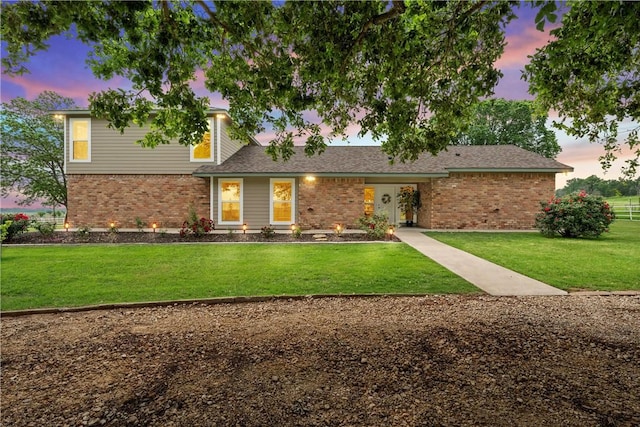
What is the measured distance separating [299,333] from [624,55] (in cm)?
613

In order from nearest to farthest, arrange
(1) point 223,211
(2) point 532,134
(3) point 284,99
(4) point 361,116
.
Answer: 1. (3) point 284,99
2. (4) point 361,116
3. (1) point 223,211
4. (2) point 532,134

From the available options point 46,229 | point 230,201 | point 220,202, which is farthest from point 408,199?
point 46,229

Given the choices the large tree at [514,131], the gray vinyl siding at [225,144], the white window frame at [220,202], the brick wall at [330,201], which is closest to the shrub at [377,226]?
the brick wall at [330,201]

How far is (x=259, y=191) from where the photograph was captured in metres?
14.8

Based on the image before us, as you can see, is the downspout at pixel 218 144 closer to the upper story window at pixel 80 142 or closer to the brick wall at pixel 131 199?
the brick wall at pixel 131 199

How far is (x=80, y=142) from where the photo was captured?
577 inches

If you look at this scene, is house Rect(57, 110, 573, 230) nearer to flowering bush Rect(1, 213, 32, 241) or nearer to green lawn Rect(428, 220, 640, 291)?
flowering bush Rect(1, 213, 32, 241)

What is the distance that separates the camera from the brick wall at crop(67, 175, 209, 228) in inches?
574

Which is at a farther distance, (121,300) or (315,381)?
(121,300)

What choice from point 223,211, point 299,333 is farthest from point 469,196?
point 299,333

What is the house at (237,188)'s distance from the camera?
14.5 meters

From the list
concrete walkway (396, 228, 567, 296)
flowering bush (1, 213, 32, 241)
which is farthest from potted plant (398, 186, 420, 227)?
flowering bush (1, 213, 32, 241)

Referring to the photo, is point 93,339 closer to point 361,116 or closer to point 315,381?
point 315,381

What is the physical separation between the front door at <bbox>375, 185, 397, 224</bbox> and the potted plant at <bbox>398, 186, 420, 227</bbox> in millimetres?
411
